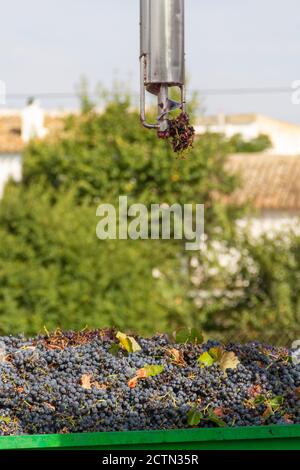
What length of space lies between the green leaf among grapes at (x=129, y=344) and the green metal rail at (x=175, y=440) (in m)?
0.92

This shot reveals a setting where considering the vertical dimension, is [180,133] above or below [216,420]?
above

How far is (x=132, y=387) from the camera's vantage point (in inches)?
180

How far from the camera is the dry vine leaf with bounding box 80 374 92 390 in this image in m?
4.55

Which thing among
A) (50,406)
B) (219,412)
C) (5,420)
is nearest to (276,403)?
(219,412)

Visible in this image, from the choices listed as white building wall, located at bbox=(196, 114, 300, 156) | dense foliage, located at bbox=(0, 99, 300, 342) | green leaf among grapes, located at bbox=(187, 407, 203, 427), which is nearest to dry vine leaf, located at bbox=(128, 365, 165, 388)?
green leaf among grapes, located at bbox=(187, 407, 203, 427)

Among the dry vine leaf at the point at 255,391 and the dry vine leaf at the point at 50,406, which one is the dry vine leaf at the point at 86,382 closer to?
the dry vine leaf at the point at 50,406

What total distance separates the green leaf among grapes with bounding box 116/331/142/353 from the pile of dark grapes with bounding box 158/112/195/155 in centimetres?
85

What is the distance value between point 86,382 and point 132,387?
188 millimetres

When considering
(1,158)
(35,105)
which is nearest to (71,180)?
(1,158)

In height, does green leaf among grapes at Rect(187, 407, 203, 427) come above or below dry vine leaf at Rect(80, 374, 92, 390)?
below

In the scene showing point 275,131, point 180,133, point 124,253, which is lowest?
point 275,131

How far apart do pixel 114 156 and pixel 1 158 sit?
7818mm

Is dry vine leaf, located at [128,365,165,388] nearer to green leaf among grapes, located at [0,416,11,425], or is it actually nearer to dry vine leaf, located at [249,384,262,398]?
dry vine leaf, located at [249,384,262,398]

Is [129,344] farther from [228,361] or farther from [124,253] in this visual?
[124,253]
